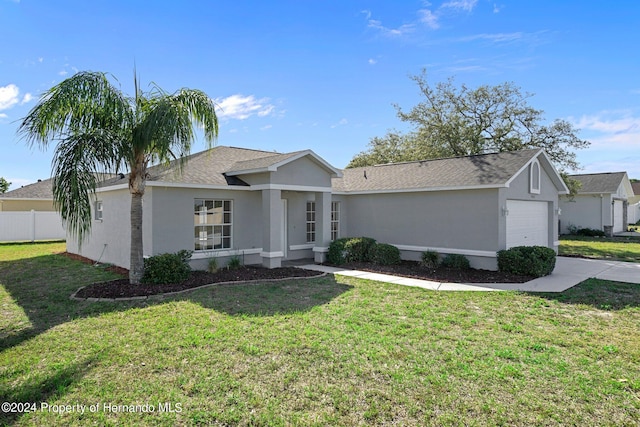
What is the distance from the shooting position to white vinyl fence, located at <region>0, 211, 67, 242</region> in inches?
864

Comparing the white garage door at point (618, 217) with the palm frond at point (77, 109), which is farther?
the white garage door at point (618, 217)

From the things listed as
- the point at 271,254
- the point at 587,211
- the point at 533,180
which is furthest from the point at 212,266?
the point at 587,211

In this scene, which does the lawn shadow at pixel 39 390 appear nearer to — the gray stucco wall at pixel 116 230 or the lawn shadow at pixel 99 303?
the lawn shadow at pixel 99 303

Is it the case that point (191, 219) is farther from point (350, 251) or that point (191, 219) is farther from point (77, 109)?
point (350, 251)

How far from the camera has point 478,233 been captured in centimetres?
1252

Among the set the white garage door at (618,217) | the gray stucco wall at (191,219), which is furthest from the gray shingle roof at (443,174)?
the white garage door at (618,217)

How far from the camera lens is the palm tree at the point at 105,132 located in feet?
25.7

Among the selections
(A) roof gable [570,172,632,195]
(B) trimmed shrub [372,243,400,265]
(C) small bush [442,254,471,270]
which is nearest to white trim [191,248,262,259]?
(B) trimmed shrub [372,243,400,265]

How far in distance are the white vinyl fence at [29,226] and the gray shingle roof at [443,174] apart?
18.6 m

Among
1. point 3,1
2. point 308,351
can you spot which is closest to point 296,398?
point 308,351

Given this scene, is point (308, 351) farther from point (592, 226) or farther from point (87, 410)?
point (592, 226)

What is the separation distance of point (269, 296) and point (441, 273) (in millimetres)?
6062

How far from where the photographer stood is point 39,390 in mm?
4129

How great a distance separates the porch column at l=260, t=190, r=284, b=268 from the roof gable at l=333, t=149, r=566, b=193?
486 cm
